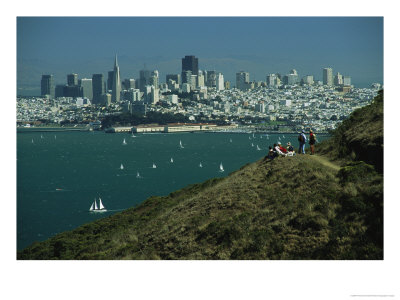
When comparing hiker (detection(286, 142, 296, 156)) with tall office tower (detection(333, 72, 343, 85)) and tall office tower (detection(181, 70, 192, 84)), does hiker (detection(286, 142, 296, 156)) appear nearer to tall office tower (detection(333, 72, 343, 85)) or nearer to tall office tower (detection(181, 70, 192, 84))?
tall office tower (detection(333, 72, 343, 85))

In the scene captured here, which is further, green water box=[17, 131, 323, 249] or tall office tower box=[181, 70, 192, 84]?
tall office tower box=[181, 70, 192, 84]

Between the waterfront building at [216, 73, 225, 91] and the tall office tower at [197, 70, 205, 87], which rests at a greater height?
the tall office tower at [197, 70, 205, 87]

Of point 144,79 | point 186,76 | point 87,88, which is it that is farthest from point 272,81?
point 87,88

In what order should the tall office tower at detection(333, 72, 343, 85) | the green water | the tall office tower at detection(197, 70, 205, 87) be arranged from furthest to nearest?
the tall office tower at detection(197, 70, 205, 87) → the tall office tower at detection(333, 72, 343, 85) → the green water

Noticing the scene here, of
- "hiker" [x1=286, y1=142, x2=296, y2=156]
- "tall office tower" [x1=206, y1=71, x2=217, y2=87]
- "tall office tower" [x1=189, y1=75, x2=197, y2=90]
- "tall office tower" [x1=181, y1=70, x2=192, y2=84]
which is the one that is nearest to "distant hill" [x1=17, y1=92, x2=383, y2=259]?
"hiker" [x1=286, y1=142, x2=296, y2=156]

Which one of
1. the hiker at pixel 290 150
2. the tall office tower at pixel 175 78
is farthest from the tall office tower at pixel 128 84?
the hiker at pixel 290 150

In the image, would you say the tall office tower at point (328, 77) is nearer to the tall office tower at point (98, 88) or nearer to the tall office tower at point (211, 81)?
the tall office tower at point (211, 81)
